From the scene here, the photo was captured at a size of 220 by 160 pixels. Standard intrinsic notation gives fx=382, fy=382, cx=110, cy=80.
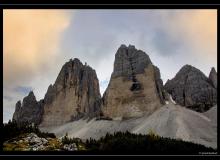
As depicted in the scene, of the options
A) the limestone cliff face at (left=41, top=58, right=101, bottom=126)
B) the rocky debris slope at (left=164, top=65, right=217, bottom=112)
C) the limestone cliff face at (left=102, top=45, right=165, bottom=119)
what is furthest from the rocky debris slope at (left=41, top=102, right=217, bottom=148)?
the limestone cliff face at (left=41, top=58, right=101, bottom=126)

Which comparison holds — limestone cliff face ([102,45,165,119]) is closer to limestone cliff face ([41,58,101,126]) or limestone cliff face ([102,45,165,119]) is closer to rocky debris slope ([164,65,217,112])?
rocky debris slope ([164,65,217,112])

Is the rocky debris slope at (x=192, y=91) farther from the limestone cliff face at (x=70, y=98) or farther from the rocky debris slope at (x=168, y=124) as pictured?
the limestone cliff face at (x=70, y=98)

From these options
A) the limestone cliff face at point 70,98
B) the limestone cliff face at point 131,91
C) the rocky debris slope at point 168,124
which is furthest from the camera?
the limestone cliff face at point 70,98

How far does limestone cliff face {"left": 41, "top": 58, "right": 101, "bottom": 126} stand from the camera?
78500 mm

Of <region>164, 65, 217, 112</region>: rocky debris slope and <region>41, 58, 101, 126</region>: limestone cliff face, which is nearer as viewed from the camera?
<region>164, 65, 217, 112</region>: rocky debris slope

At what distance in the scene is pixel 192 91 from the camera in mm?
69188

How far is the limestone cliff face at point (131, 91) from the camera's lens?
2489 inches

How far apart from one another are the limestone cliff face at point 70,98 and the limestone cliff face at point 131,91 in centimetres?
1033

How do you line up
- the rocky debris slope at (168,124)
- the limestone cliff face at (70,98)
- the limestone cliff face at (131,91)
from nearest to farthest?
the rocky debris slope at (168,124), the limestone cliff face at (131,91), the limestone cliff face at (70,98)

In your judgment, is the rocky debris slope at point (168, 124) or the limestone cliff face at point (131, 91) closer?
the rocky debris slope at point (168, 124)

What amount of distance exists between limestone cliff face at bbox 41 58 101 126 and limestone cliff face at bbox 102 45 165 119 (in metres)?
10.3

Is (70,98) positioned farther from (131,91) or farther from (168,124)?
(168,124)

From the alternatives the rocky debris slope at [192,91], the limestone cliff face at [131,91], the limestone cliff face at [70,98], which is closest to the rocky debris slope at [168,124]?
the limestone cliff face at [131,91]

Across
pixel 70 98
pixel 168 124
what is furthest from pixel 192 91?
pixel 70 98
